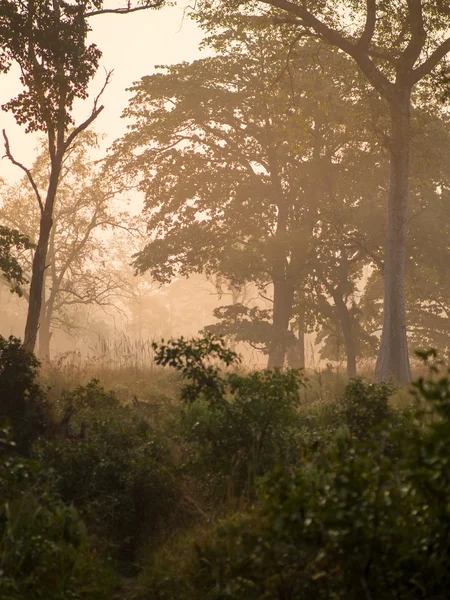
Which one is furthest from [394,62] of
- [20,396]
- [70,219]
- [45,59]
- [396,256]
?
[70,219]

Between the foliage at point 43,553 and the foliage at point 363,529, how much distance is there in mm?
1140

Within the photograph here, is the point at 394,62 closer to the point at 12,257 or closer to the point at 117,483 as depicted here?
the point at 12,257

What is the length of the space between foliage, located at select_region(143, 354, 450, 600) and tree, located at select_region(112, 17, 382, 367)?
18.8 metres

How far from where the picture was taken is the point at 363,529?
13.0ft

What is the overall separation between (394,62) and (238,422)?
1293 cm

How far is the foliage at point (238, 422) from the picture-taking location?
693 cm

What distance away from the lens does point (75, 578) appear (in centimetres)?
498

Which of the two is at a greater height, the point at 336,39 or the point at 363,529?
the point at 336,39

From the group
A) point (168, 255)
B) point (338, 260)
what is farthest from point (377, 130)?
point (168, 255)

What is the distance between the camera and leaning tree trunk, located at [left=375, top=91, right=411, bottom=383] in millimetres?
17484

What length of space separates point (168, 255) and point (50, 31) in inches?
Answer: 449

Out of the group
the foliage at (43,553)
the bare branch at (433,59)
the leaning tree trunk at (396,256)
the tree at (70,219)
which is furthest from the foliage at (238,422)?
the tree at (70,219)

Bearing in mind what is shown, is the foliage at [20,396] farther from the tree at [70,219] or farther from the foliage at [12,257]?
the tree at [70,219]

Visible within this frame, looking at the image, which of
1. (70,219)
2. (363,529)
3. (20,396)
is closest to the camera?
(363,529)
